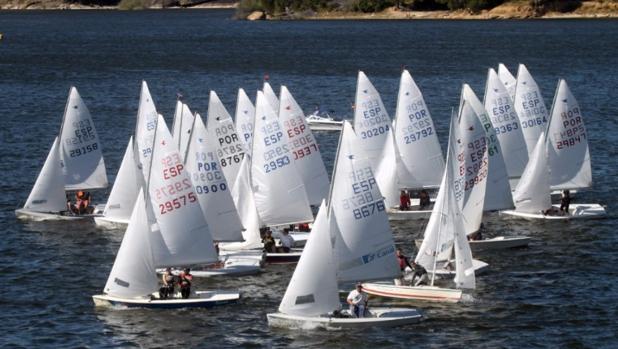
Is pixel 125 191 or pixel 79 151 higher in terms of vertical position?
pixel 79 151

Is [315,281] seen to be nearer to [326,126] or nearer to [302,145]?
→ [302,145]

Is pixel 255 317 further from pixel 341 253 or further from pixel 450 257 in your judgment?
pixel 450 257

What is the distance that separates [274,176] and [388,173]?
417 inches

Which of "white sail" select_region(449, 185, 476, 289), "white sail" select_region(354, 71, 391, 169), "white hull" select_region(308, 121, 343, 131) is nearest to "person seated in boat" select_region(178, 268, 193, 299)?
"white sail" select_region(449, 185, 476, 289)

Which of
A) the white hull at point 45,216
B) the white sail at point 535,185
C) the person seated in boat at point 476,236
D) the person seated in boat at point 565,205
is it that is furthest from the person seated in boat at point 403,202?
the white hull at point 45,216

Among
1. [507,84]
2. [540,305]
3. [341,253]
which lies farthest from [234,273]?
[507,84]

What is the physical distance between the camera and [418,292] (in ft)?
197

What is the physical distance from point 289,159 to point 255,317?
12.8 meters

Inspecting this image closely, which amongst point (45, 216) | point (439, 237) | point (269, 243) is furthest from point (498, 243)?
point (45, 216)

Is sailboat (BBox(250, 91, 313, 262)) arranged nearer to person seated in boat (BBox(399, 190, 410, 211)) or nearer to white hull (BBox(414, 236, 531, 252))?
white hull (BBox(414, 236, 531, 252))

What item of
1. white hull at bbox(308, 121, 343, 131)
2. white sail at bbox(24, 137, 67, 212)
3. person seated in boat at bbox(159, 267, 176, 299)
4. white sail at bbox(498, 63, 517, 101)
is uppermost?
white sail at bbox(498, 63, 517, 101)

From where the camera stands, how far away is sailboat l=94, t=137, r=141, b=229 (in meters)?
76.8

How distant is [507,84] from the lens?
8769cm

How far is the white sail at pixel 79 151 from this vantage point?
3260 inches
